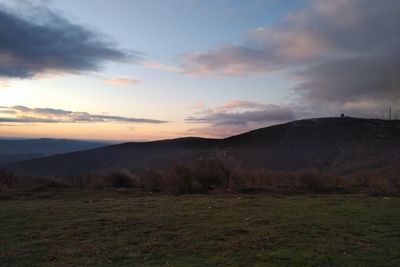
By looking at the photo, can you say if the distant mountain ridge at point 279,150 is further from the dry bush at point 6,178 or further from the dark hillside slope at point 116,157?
the dry bush at point 6,178

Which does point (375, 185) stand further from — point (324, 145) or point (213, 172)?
point (324, 145)

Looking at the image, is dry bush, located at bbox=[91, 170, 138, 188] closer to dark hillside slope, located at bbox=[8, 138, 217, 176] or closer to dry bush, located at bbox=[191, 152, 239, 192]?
dry bush, located at bbox=[191, 152, 239, 192]

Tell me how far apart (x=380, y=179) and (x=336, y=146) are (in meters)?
52.6

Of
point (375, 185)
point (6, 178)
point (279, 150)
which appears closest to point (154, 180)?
point (6, 178)

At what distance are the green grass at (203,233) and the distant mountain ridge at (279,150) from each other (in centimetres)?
3859

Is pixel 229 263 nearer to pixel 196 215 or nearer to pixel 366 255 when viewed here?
pixel 366 255

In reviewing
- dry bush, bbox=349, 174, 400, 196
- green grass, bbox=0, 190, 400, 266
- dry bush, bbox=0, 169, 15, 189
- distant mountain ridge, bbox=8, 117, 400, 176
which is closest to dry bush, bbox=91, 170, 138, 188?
dry bush, bbox=0, 169, 15, 189

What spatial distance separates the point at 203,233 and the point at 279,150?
6726cm

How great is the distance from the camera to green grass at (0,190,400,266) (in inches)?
370

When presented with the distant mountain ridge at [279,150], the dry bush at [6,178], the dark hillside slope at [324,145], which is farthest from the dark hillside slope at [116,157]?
the dry bush at [6,178]

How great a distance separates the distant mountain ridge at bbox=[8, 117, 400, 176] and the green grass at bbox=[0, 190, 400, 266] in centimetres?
3859

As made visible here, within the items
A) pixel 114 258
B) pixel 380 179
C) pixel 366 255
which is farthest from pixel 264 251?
pixel 380 179

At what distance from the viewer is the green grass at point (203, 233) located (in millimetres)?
9391

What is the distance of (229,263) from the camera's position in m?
8.80
